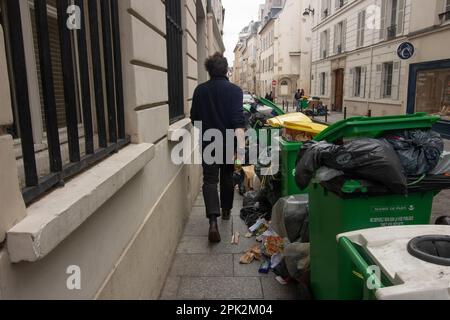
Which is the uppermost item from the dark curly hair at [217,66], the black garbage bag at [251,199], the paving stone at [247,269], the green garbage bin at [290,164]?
the dark curly hair at [217,66]

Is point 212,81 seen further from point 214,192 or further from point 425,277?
point 425,277

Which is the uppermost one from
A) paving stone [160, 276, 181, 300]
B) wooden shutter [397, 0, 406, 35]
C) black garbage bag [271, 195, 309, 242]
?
wooden shutter [397, 0, 406, 35]

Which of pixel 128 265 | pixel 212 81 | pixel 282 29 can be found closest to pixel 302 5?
pixel 282 29

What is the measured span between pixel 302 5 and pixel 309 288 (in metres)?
41.4

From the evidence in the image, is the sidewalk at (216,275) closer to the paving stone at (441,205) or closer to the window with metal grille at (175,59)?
the window with metal grille at (175,59)

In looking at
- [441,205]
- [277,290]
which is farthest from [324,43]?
[277,290]

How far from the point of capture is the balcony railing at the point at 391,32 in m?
17.0

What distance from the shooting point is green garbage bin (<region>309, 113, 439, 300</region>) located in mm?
2324

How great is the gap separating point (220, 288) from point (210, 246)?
91 centimetres

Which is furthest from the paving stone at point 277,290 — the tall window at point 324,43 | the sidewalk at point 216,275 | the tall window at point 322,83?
the tall window at point 322,83

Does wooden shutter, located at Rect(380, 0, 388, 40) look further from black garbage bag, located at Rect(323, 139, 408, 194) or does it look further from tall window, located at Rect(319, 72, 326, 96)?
black garbage bag, located at Rect(323, 139, 408, 194)

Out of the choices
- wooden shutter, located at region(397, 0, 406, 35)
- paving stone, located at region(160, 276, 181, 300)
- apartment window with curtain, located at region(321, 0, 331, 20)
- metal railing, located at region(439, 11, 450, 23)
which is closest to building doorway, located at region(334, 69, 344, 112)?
apartment window with curtain, located at region(321, 0, 331, 20)

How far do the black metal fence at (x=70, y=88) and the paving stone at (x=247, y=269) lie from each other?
1703mm

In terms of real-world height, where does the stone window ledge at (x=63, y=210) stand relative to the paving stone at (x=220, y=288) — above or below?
above
